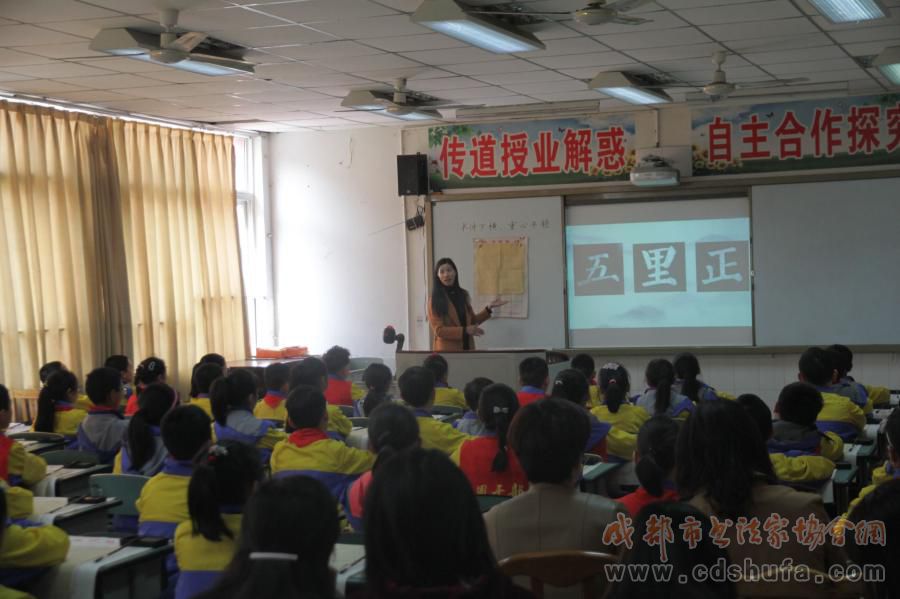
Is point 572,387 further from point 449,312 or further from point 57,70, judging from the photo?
point 57,70

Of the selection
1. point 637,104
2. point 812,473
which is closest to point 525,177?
point 637,104

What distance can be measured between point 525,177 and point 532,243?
629mm

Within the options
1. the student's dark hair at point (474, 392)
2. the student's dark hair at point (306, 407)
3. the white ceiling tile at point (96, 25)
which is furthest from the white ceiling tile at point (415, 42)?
the student's dark hair at point (306, 407)

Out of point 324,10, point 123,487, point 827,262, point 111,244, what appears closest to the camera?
point 123,487

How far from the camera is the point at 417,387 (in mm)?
4496

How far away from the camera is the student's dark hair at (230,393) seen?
4516mm

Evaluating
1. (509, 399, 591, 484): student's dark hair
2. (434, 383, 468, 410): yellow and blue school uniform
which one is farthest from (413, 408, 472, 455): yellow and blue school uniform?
(509, 399, 591, 484): student's dark hair

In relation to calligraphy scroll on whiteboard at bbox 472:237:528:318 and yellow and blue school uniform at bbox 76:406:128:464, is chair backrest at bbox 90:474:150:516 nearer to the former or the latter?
yellow and blue school uniform at bbox 76:406:128:464

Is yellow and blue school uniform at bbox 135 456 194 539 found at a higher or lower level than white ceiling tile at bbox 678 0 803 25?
lower

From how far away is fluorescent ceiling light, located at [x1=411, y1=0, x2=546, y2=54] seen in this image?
4.96m

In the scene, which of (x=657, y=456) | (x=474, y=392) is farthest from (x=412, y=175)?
(x=657, y=456)

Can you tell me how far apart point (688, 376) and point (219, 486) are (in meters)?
3.47

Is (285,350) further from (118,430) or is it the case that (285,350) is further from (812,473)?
(812,473)

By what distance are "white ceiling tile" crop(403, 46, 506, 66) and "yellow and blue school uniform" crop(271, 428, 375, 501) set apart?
3.32m
